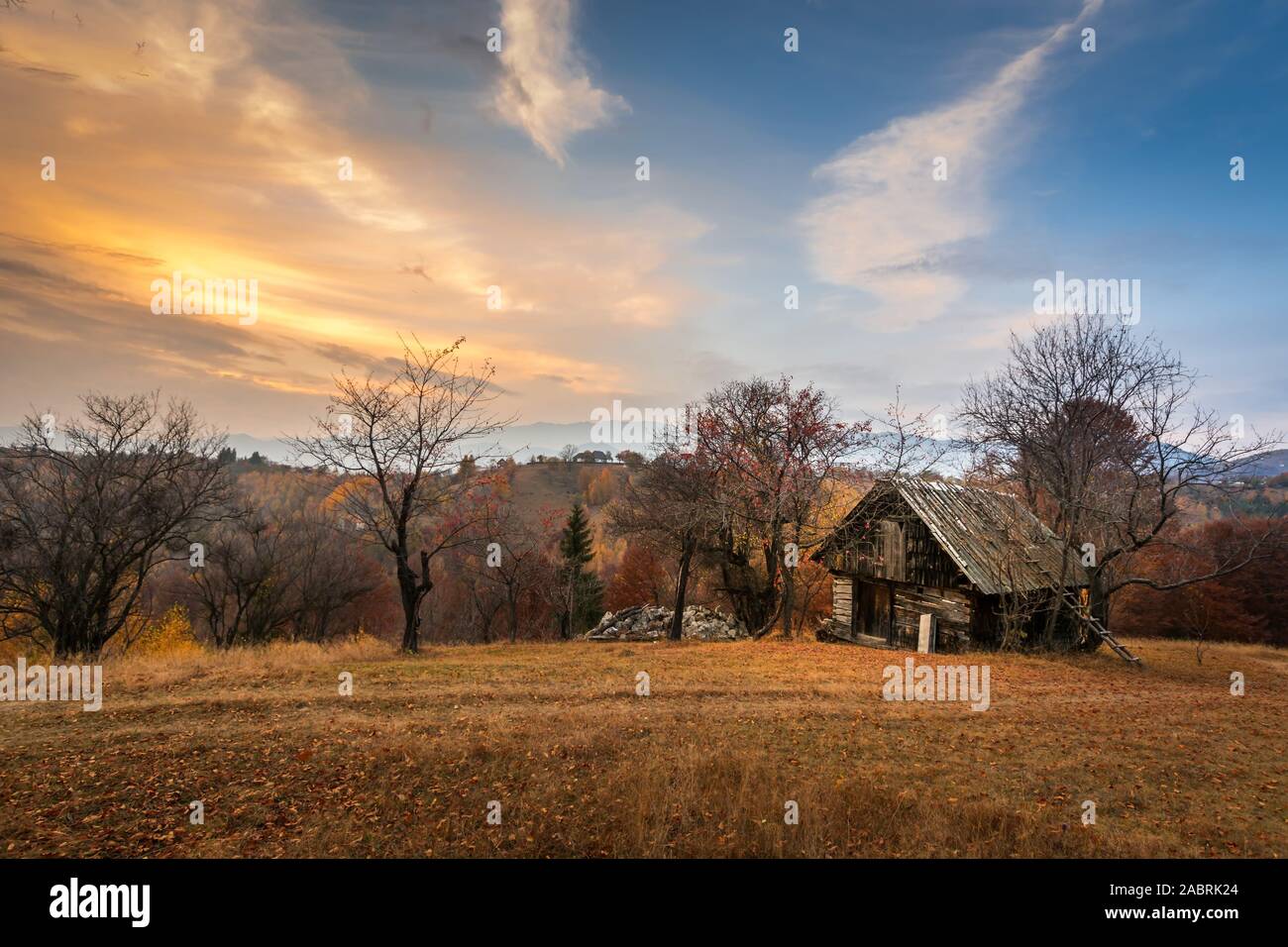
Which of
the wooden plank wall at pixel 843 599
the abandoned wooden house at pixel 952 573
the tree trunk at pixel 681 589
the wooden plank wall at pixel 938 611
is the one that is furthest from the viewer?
the tree trunk at pixel 681 589

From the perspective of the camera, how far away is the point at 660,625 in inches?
1625

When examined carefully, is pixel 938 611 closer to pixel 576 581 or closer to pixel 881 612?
pixel 881 612

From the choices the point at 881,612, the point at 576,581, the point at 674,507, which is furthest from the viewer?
the point at 576,581

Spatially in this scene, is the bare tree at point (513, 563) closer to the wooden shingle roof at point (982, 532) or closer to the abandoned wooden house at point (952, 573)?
the abandoned wooden house at point (952, 573)

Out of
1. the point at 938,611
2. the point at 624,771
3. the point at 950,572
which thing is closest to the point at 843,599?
the point at 938,611

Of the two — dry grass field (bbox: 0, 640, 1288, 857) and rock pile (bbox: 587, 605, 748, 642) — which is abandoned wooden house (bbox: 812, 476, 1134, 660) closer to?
dry grass field (bbox: 0, 640, 1288, 857)

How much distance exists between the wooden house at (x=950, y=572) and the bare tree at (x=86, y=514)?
2795cm

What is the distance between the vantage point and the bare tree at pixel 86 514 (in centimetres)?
2178

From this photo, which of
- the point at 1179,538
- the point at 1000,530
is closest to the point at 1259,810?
the point at 1000,530

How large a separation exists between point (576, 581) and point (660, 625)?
11424 mm

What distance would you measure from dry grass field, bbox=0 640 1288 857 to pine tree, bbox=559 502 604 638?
1323 inches

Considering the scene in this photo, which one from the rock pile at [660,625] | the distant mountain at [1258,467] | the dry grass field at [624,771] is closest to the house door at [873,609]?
the rock pile at [660,625]
